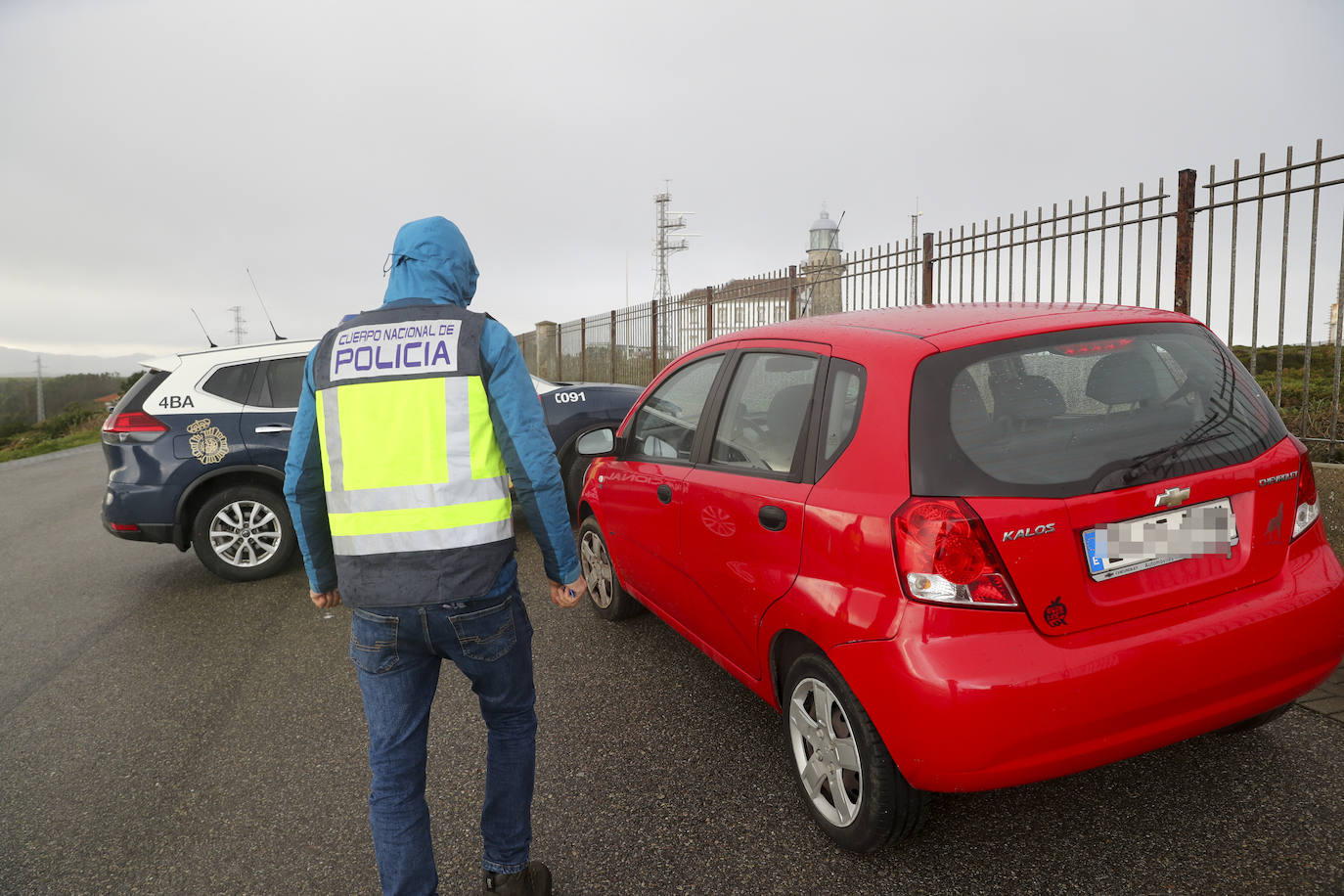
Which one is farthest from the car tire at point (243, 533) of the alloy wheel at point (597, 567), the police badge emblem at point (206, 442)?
the alloy wheel at point (597, 567)

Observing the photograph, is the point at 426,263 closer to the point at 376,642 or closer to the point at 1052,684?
the point at 376,642

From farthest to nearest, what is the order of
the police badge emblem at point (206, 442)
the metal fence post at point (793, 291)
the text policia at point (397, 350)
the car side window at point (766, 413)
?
the metal fence post at point (793, 291)
the police badge emblem at point (206, 442)
the car side window at point (766, 413)
the text policia at point (397, 350)

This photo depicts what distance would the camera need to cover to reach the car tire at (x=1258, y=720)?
110 inches

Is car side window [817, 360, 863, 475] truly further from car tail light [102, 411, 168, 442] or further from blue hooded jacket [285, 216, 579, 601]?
car tail light [102, 411, 168, 442]

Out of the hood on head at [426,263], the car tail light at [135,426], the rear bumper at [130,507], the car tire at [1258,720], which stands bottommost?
the car tire at [1258,720]

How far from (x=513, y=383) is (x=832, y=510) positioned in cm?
100

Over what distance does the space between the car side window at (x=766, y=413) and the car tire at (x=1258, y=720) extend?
1.69m

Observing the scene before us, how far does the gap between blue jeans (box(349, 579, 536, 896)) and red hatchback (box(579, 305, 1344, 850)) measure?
0.94 m

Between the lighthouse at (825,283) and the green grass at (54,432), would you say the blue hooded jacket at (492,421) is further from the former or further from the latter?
the green grass at (54,432)

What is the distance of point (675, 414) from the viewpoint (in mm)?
3752

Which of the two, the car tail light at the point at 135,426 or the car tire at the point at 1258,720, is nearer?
the car tire at the point at 1258,720

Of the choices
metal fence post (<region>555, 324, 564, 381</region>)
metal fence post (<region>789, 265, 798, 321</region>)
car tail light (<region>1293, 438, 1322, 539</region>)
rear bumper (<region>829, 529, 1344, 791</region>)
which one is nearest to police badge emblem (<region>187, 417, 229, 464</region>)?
rear bumper (<region>829, 529, 1344, 791</region>)

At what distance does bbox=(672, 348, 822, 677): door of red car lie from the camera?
2.76 m

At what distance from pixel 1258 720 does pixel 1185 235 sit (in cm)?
423
